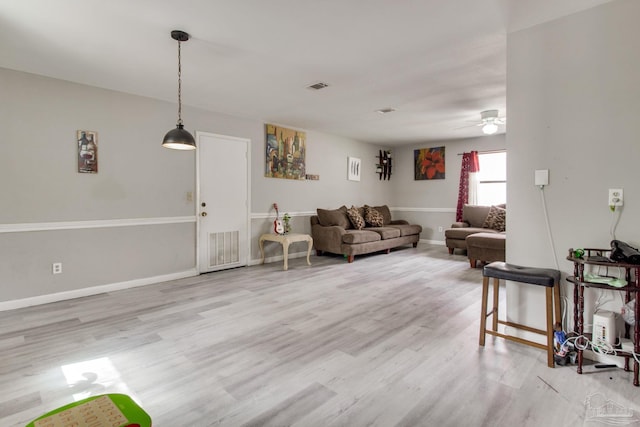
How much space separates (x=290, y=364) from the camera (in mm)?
2148

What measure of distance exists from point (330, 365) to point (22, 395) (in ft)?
5.88

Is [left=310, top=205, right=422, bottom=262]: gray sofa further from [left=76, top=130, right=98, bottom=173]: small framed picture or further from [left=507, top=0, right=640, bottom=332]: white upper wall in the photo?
[left=76, top=130, right=98, bottom=173]: small framed picture

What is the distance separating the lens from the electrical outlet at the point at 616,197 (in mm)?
2061

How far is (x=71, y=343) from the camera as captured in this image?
8.13 feet

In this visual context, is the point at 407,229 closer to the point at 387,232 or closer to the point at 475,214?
A: the point at 387,232

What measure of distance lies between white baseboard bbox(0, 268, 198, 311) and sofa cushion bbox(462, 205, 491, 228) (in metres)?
5.23

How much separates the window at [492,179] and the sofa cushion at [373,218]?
7.11 feet

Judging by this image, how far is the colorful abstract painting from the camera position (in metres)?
5.46

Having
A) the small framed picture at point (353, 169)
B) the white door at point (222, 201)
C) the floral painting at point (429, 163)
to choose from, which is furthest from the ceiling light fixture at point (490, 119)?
the white door at point (222, 201)

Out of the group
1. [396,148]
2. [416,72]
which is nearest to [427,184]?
[396,148]

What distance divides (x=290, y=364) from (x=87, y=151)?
3367 millimetres

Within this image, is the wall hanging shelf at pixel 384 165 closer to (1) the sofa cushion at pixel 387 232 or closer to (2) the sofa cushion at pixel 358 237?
(1) the sofa cushion at pixel 387 232

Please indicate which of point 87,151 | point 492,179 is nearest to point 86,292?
point 87,151

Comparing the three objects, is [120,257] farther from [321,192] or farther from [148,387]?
[321,192]
